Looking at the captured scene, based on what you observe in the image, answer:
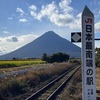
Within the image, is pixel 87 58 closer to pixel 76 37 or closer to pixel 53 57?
pixel 76 37

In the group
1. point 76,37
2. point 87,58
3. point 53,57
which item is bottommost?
point 87,58

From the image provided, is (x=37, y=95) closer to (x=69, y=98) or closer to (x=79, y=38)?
(x=69, y=98)

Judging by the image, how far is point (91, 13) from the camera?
12.3m

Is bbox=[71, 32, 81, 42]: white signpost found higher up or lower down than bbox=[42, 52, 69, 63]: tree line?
lower down

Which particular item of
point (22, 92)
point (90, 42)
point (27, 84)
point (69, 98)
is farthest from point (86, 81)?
point (27, 84)

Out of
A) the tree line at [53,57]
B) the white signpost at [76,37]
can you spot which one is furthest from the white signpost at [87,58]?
the tree line at [53,57]

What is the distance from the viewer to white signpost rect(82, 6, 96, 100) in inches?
481

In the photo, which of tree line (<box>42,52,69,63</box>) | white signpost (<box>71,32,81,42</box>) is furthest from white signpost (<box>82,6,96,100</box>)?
tree line (<box>42,52,69,63</box>)

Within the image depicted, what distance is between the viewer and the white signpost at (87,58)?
12.2 m

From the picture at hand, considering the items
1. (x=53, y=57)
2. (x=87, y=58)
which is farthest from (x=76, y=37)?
(x=53, y=57)

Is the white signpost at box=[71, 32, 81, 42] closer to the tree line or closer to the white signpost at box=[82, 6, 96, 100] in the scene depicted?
the white signpost at box=[82, 6, 96, 100]

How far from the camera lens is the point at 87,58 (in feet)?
40.3

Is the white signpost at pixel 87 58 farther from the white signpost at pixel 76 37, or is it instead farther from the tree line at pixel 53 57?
the tree line at pixel 53 57

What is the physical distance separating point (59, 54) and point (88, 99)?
11032 centimetres
